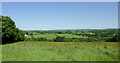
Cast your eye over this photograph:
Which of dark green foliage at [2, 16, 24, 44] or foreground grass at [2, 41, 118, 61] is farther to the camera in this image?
dark green foliage at [2, 16, 24, 44]

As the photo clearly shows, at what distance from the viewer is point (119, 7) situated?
4.11m

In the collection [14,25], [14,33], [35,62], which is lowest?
[35,62]

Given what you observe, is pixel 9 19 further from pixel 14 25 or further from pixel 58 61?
pixel 58 61

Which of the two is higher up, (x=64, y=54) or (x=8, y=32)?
(x=8, y=32)

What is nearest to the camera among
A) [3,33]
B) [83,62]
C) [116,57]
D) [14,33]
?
[83,62]

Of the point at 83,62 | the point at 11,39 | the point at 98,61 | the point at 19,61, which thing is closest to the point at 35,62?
the point at 19,61

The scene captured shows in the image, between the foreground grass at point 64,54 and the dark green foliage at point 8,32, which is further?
the dark green foliage at point 8,32

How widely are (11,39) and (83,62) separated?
8.65 meters

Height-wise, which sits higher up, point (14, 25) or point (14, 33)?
point (14, 25)

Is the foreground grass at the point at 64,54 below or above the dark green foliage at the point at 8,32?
below

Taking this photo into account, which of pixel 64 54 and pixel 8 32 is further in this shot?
pixel 8 32

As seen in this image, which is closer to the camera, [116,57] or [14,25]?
[116,57]

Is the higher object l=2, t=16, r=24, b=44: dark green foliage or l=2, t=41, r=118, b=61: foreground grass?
l=2, t=16, r=24, b=44: dark green foliage

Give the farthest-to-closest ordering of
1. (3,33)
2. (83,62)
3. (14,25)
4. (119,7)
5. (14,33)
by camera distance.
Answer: (14,25), (14,33), (3,33), (119,7), (83,62)
